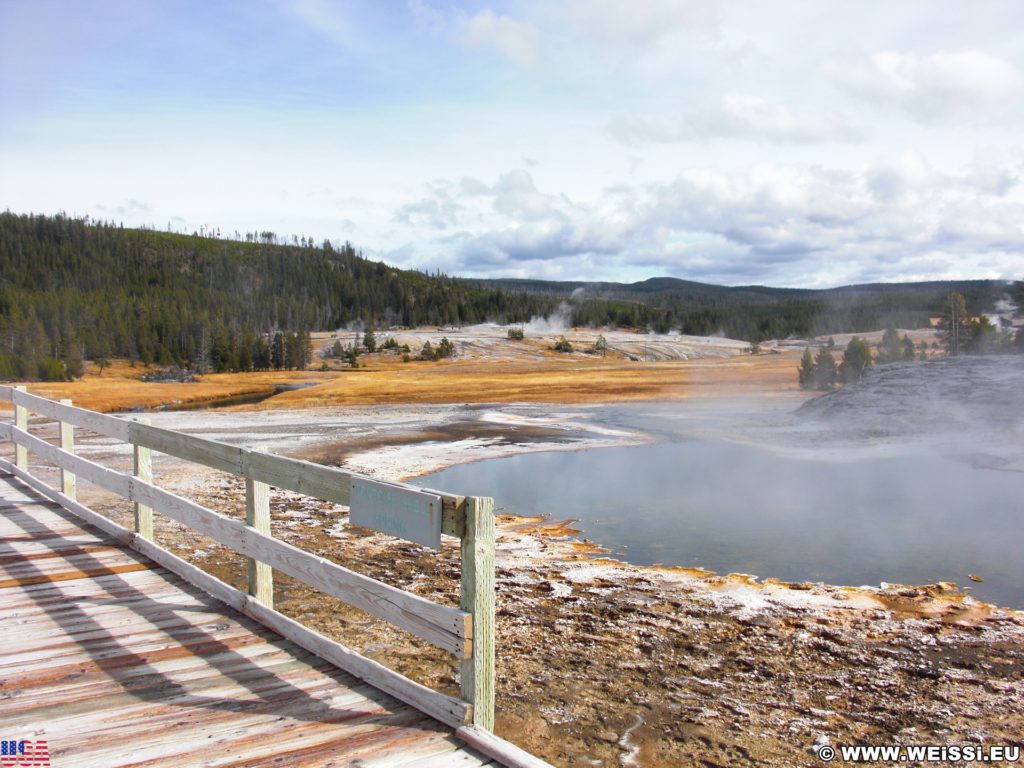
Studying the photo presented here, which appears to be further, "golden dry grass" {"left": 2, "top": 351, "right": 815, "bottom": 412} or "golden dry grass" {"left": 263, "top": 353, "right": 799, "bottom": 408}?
"golden dry grass" {"left": 2, "top": 351, "right": 815, "bottom": 412}

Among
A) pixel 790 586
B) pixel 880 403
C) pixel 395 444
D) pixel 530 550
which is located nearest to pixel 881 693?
pixel 790 586

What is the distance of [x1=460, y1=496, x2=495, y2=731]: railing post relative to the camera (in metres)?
4.00

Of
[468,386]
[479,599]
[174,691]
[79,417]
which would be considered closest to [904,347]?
[468,386]

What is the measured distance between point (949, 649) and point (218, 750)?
651cm

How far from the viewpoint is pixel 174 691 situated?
466 centimetres

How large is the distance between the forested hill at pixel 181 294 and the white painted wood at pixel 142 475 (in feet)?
244

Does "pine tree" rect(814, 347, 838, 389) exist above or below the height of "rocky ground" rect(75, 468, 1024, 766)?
above

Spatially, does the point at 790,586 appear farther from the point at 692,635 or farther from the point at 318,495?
the point at 318,495

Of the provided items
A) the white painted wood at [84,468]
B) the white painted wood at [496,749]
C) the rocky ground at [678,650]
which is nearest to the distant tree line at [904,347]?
the rocky ground at [678,650]

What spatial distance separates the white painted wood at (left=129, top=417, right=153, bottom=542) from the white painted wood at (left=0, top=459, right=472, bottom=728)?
9 centimetres

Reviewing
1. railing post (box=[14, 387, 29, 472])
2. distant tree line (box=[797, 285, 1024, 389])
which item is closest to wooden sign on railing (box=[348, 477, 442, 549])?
railing post (box=[14, 387, 29, 472])

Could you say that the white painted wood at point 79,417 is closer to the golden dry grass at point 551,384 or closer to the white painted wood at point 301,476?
the white painted wood at point 301,476

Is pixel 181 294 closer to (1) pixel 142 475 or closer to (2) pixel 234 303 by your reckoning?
(2) pixel 234 303

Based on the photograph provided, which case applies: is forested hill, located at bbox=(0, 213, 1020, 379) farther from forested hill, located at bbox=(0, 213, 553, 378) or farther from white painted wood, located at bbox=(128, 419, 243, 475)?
white painted wood, located at bbox=(128, 419, 243, 475)
